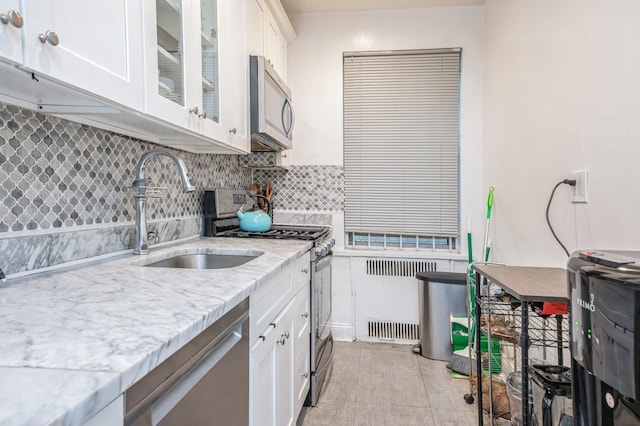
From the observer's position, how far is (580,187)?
1518mm

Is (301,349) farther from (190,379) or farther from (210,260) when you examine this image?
(190,379)

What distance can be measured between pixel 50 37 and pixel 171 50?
593 millimetres

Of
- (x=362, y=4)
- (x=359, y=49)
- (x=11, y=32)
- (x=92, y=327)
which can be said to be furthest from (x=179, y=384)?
(x=362, y=4)

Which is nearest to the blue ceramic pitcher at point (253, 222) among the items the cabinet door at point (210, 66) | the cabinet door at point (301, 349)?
the cabinet door at point (301, 349)

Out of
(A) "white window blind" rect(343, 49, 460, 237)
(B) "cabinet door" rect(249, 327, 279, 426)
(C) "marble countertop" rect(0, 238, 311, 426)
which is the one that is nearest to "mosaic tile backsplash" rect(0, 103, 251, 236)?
(C) "marble countertop" rect(0, 238, 311, 426)

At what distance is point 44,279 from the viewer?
3.18ft

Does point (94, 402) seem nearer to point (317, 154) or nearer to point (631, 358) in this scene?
point (631, 358)

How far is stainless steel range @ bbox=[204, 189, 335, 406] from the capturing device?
1979mm

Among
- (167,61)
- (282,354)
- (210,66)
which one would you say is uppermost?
(210,66)

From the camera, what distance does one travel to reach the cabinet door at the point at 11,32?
635 mm

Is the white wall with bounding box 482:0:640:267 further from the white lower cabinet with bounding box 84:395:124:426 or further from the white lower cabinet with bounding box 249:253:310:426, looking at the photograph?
the white lower cabinet with bounding box 84:395:124:426

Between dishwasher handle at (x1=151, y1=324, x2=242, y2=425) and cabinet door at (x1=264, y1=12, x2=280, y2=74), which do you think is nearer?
dishwasher handle at (x1=151, y1=324, x2=242, y2=425)

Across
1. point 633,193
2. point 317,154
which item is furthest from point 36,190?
point 317,154

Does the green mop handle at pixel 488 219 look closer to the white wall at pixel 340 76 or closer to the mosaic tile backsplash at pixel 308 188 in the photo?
the white wall at pixel 340 76
